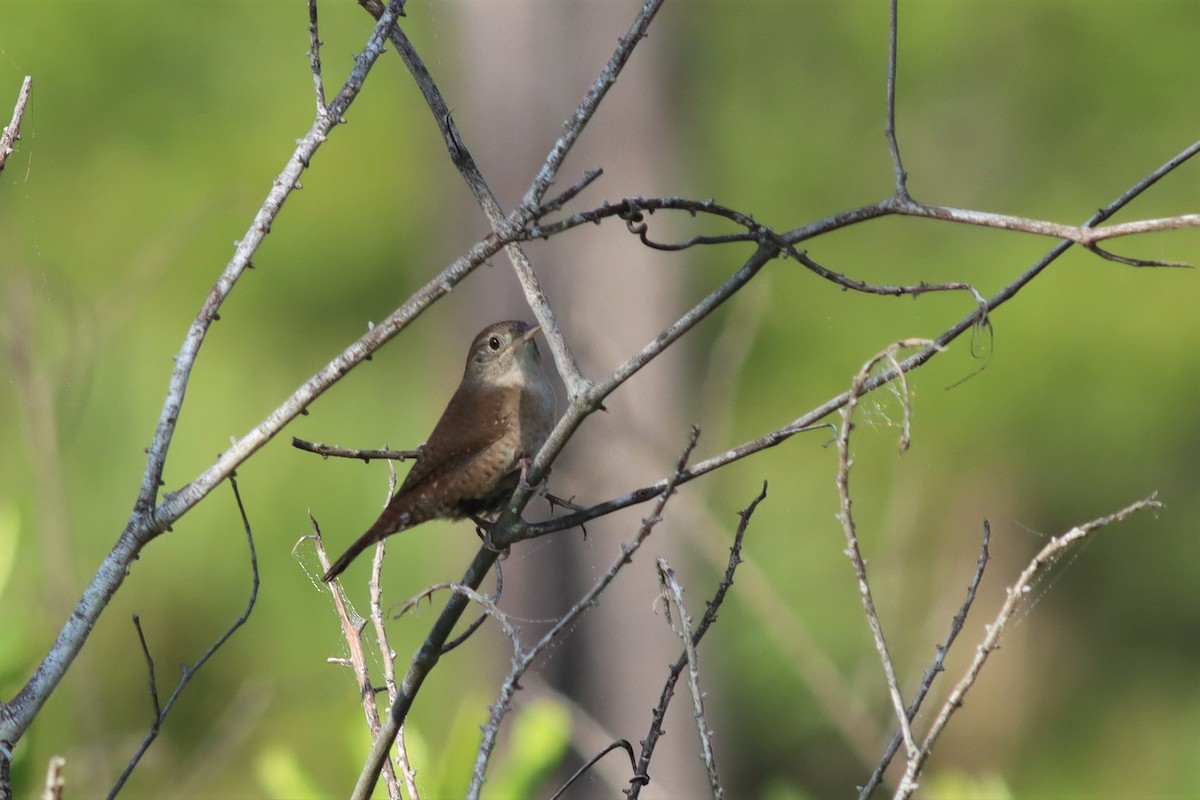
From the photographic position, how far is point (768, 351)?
9.28 metres

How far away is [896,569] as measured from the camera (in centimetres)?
342

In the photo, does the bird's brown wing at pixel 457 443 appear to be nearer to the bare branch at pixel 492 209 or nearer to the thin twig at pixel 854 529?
the bare branch at pixel 492 209

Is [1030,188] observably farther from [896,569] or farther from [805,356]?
[896,569]

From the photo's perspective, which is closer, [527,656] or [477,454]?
[527,656]

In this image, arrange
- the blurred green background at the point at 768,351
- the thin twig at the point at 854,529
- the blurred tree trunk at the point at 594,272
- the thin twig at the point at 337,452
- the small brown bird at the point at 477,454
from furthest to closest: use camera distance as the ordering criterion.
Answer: the blurred green background at the point at 768,351, the blurred tree trunk at the point at 594,272, the small brown bird at the point at 477,454, the thin twig at the point at 337,452, the thin twig at the point at 854,529

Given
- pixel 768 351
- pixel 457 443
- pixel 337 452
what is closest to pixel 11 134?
pixel 337 452

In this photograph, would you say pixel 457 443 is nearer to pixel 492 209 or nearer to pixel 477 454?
pixel 477 454

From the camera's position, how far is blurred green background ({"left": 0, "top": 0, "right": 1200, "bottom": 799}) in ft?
23.7

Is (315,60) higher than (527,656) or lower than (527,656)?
higher

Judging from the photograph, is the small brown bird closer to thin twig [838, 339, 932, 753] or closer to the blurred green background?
thin twig [838, 339, 932, 753]

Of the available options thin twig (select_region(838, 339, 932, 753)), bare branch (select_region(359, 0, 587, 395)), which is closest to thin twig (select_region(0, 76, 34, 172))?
bare branch (select_region(359, 0, 587, 395))

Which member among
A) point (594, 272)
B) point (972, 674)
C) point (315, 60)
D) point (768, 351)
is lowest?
point (972, 674)

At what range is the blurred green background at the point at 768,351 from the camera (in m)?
7.22

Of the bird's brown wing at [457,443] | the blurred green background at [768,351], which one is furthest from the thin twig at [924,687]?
the blurred green background at [768,351]
